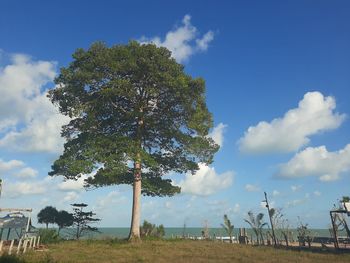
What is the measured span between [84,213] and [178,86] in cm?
2104

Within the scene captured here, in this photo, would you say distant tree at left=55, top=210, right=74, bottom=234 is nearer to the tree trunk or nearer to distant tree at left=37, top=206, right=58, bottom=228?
distant tree at left=37, top=206, right=58, bottom=228

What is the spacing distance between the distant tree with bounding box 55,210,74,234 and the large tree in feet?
43.4

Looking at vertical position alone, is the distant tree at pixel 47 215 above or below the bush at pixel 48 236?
above

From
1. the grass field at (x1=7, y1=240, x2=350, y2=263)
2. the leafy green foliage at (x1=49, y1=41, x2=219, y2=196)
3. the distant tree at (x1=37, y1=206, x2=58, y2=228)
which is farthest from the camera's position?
the distant tree at (x1=37, y1=206, x2=58, y2=228)

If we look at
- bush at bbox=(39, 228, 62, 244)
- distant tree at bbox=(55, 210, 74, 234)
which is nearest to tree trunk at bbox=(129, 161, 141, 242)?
bush at bbox=(39, 228, 62, 244)

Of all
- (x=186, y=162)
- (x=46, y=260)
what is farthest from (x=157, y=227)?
(x=46, y=260)

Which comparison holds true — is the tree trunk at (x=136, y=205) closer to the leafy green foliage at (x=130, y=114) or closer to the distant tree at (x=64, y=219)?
the leafy green foliage at (x=130, y=114)

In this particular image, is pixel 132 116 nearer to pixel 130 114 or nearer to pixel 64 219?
pixel 130 114

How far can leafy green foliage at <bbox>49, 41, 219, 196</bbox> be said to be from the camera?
95.5ft

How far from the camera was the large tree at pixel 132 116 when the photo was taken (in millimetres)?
29125

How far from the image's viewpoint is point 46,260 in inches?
703

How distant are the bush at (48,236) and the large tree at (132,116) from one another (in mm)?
5646

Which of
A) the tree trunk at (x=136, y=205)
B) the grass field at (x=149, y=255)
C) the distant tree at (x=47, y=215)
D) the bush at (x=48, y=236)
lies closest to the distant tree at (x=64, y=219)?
the distant tree at (x=47, y=215)

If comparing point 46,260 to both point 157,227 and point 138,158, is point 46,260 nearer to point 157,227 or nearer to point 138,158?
point 138,158
